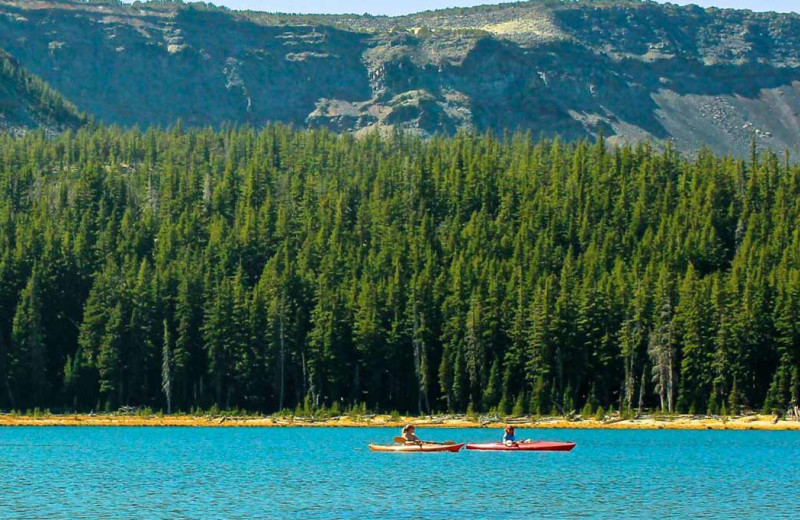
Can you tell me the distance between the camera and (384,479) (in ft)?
276

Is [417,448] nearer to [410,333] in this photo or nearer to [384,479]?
[384,479]

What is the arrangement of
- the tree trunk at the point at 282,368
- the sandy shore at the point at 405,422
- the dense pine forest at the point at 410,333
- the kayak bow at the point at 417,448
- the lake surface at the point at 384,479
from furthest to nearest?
1. the tree trunk at the point at 282,368
2. the dense pine forest at the point at 410,333
3. the sandy shore at the point at 405,422
4. the kayak bow at the point at 417,448
5. the lake surface at the point at 384,479

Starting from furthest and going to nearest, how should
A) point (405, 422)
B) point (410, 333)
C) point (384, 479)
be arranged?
1. point (410, 333)
2. point (405, 422)
3. point (384, 479)

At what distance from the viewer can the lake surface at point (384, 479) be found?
69.6 m

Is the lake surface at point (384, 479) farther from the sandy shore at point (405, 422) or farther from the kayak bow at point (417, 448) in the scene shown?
the sandy shore at point (405, 422)

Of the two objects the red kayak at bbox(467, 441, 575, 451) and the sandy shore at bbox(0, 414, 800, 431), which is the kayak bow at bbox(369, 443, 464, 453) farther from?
the sandy shore at bbox(0, 414, 800, 431)

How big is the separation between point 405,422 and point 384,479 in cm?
6352

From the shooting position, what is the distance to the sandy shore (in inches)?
5443

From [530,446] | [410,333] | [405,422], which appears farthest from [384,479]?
[410,333]

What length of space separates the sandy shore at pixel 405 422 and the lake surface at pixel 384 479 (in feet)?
49.6

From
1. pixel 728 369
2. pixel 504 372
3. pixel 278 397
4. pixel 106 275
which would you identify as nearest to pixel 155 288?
pixel 106 275

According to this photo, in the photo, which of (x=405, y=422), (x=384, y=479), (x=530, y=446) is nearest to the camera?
(x=384, y=479)

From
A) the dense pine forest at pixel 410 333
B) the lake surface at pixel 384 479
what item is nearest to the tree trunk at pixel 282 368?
the dense pine forest at pixel 410 333

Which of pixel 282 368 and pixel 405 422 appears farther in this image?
pixel 282 368
